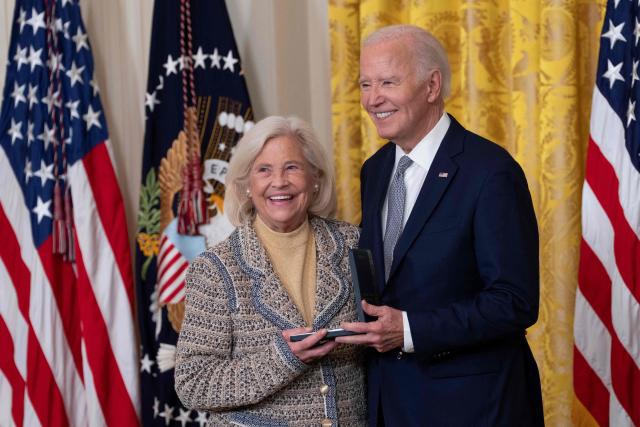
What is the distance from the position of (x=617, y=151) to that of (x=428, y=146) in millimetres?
1079

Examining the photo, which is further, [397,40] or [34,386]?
[34,386]

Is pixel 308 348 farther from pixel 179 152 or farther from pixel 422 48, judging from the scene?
pixel 179 152

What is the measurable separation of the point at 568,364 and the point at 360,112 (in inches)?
54.8

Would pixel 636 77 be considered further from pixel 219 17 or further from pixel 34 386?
pixel 34 386

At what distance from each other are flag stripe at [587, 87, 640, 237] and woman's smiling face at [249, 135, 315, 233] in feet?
4.00

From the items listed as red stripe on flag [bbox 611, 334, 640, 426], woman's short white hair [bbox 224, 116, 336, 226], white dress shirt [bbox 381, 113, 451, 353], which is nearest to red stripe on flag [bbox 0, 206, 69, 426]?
woman's short white hair [bbox 224, 116, 336, 226]

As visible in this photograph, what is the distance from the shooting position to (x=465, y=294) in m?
2.40

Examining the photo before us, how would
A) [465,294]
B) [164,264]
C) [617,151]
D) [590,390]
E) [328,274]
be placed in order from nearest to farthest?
[465,294] < [328,274] < [617,151] < [590,390] < [164,264]

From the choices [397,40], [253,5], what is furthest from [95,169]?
[397,40]

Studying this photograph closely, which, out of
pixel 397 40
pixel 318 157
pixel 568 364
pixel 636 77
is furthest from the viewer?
pixel 568 364

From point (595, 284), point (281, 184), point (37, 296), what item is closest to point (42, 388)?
point (37, 296)

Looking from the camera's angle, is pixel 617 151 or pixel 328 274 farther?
pixel 617 151

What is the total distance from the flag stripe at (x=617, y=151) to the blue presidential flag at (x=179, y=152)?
4.83ft

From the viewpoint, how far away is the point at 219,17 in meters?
3.96
